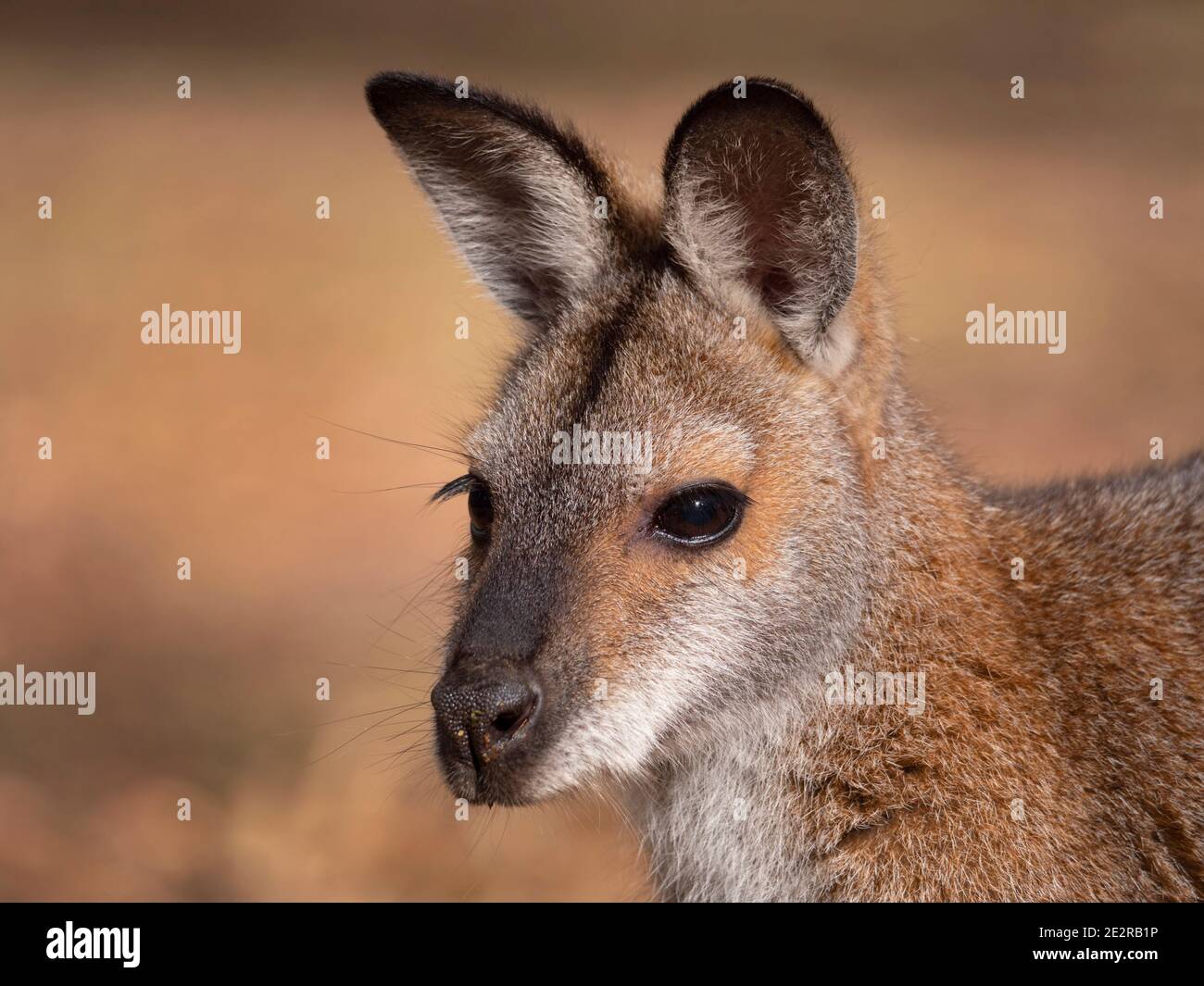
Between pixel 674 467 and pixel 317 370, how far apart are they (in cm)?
989

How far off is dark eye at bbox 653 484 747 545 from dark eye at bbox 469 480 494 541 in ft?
2.42

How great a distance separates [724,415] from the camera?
15.3 feet

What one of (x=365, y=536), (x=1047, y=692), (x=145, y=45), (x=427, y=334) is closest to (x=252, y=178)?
(x=145, y=45)

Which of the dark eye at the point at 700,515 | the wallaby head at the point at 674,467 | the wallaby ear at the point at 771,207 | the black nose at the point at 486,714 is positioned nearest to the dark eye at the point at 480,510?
the wallaby head at the point at 674,467

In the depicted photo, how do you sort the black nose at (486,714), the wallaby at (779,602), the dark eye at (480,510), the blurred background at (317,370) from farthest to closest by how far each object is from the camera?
1. the blurred background at (317,370)
2. the dark eye at (480,510)
3. the wallaby at (779,602)
4. the black nose at (486,714)

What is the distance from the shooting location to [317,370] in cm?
1379

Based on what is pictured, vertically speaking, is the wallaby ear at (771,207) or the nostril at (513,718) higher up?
the wallaby ear at (771,207)

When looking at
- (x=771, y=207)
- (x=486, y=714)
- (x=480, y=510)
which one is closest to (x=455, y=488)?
(x=480, y=510)

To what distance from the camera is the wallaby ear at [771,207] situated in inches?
175

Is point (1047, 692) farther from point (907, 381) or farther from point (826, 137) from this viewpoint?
point (826, 137)

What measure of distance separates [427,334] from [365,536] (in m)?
3.20

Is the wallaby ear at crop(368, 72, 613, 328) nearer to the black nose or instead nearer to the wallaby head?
the wallaby head

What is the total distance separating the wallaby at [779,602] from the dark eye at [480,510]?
0.02 m

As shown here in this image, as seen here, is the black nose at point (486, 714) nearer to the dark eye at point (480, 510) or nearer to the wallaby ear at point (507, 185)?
the dark eye at point (480, 510)
